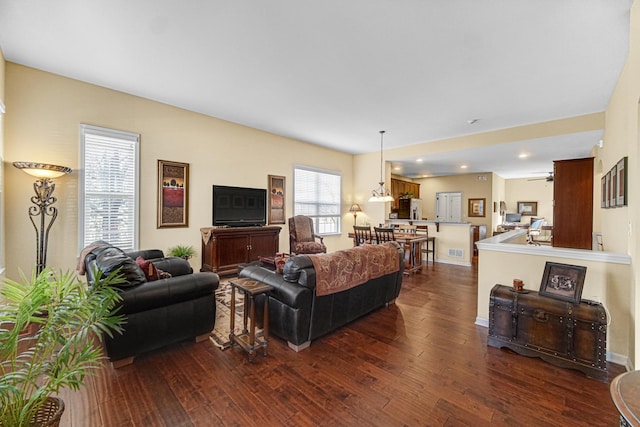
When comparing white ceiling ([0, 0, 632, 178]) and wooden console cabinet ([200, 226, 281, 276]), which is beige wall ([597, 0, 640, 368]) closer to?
white ceiling ([0, 0, 632, 178])

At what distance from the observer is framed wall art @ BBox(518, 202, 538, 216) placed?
36.1 feet

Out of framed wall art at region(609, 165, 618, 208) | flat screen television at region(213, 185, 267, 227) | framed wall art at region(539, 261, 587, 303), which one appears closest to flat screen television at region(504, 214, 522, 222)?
framed wall art at region(609, 165, 618, 208)

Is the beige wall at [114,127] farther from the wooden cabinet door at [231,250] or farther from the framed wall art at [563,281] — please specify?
the framed wall art at [563,281]

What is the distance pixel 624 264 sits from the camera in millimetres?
2326

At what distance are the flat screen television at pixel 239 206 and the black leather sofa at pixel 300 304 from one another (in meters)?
2.31

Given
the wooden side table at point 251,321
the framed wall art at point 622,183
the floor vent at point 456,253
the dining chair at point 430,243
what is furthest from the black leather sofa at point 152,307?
the floor vent at point 456,253

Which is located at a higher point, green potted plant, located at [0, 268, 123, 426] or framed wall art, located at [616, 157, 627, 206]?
framed wall art, located at [616, 157, 627, 206]

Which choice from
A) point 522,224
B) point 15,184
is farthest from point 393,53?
point 522,224

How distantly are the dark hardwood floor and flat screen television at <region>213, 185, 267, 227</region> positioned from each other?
2686 mm

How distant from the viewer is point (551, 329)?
2295 millimetres

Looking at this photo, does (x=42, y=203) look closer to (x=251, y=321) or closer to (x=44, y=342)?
(x=44, y=342)

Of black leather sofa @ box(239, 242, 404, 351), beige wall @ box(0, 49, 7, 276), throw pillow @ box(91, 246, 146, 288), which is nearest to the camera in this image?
throw pillow @ box(91, 246, 146, 288)

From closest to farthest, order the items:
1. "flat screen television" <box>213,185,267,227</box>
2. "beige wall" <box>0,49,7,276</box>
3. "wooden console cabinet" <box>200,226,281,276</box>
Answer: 1. "beige wall" <box>0,49,7,276</box>
2. "wooden console cabinet" <box>200,226,281,276</box>
3. "flat screen television" <box>213,185,267,227</box>

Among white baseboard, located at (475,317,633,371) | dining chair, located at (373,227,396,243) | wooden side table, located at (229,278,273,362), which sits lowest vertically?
white baseboard, located at (475,317,633,371)
